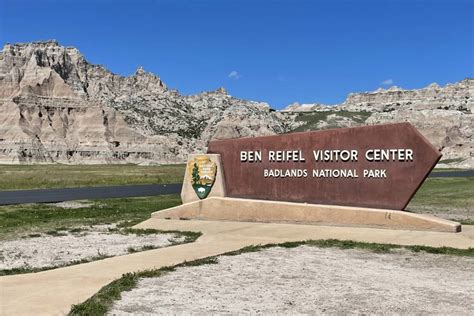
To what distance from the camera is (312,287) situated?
340 inches

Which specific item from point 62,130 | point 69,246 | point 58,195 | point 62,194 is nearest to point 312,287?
point 69,246

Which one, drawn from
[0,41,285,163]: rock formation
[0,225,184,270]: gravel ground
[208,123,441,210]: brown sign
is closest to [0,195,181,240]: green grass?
[0,225,184,270]: gravel ground

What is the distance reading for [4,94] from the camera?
147500mm

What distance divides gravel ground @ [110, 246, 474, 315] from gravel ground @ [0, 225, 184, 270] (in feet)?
10.0

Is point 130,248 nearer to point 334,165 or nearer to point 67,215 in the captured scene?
point 334,165

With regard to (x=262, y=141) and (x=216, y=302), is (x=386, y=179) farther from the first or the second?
(x=216, y=302)

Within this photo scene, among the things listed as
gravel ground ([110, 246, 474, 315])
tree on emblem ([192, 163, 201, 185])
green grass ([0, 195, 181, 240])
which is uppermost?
tree on emblem ([192, 163, 201, 185])

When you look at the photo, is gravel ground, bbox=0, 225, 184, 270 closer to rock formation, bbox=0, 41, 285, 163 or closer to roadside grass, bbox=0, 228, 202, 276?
roadside grass, bbox=0, 228, 202, 276

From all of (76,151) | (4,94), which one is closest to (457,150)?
(76,151)

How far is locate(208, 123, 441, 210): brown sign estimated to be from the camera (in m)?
15.9

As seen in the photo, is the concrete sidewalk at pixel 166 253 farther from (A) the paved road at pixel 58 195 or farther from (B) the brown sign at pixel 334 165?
(A) the paved road at pixel 58 195

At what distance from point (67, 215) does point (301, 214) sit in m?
9.99

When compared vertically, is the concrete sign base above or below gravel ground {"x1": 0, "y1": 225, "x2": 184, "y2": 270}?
above

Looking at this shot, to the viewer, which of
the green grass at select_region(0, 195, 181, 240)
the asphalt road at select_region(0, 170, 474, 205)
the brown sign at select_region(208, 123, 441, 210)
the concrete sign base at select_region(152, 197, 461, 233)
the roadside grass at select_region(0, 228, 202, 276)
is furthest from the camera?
the asphalt road at select_region(0, 170, 474, 205)
